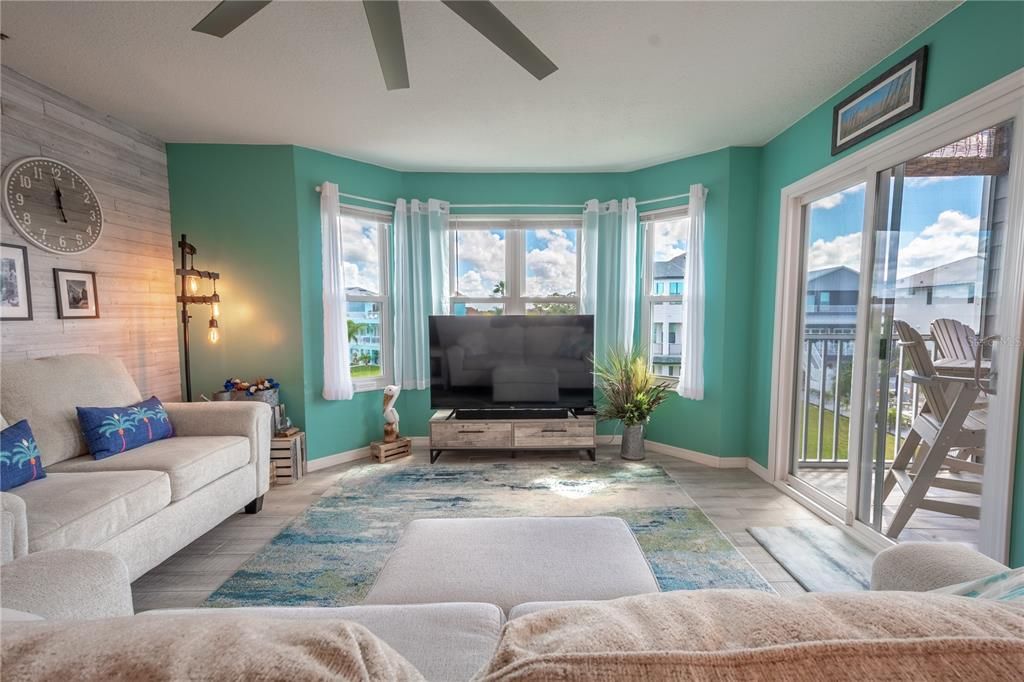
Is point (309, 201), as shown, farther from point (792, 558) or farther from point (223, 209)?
point (792, 558)

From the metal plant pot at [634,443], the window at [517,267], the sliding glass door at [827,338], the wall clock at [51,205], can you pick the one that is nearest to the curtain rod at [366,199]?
the window at [517,267]

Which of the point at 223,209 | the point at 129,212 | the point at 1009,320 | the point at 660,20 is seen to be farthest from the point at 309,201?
the point at 1009,320

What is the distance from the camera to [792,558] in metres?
2.21

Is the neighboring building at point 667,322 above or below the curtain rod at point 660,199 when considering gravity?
below

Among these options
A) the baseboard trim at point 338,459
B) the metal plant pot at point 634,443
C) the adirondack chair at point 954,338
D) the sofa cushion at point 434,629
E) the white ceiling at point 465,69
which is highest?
the white ceiling at point 465,69

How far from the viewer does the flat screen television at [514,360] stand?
3.79m

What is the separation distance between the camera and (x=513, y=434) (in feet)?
12.1

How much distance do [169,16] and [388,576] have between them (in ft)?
8.11

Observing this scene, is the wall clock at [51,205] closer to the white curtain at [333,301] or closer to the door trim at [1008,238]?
the white curtain at [333,301]

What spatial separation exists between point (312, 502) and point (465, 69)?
279 centimetres

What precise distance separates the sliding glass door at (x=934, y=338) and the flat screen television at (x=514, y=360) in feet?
6.43

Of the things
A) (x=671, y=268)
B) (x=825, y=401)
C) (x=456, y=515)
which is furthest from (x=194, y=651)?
(x=825, y=401)

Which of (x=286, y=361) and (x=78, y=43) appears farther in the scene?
(x=286, y=361)

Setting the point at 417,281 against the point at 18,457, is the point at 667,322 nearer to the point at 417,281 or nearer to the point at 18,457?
the point at 417,281
